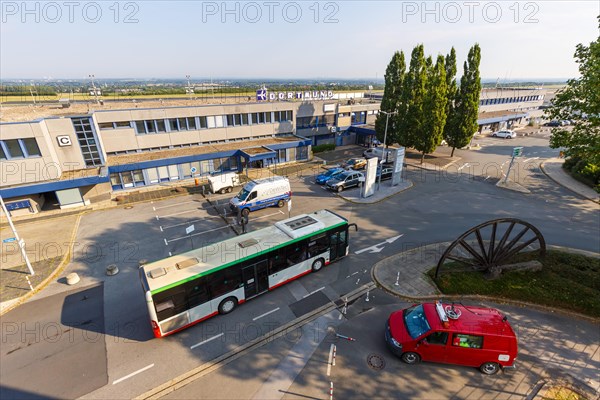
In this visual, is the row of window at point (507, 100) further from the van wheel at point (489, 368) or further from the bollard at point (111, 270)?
the bollard at point (111, 270)

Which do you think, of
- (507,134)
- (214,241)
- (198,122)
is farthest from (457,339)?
(507,134)

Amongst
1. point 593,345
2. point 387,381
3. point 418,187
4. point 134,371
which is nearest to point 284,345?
point 387,381

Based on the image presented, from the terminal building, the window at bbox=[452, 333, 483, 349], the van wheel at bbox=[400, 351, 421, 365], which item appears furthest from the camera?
the terminal building

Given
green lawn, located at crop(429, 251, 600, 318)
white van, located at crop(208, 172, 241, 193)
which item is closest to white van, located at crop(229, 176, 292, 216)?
white van, located at crop(208, 172, 241, 193)

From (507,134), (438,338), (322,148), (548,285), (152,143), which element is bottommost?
(548,285)

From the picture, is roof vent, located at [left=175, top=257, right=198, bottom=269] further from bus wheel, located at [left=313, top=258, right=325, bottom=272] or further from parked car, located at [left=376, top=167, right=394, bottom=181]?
parked car, located at [left=376, top=167, right=394, bottom=181]

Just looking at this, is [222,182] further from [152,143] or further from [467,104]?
[467,104]

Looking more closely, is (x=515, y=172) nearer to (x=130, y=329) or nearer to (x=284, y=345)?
(x=284, y=345)
